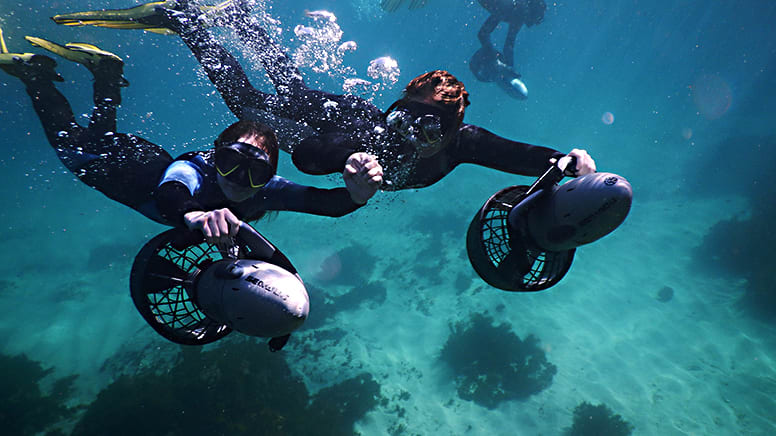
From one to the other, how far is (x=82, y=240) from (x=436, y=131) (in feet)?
73.9

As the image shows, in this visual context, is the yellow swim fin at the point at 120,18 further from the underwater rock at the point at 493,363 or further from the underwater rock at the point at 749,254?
the underwater rock at the point at 749,254

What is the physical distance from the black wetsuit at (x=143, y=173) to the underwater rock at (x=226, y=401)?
474 centimetres

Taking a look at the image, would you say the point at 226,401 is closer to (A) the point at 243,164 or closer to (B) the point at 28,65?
(A) the point at 243,164

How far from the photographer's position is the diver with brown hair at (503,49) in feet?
48.2

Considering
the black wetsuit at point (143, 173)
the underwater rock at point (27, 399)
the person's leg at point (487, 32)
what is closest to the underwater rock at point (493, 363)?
the black wetsuit at point (143, 173)

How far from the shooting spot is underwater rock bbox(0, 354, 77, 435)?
6555 millimetres

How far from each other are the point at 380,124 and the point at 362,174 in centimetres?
128

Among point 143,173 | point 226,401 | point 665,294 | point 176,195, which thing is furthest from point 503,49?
point 226,401

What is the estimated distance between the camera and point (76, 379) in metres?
7.86

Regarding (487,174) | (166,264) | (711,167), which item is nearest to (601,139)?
(711,167)

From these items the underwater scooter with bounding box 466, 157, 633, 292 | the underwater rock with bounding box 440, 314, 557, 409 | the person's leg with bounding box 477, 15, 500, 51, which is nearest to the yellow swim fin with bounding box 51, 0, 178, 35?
the underwater scooter with bounding box 466, 157, 633, 292

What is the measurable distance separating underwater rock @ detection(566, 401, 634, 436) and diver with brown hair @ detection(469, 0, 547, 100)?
12.9 meters

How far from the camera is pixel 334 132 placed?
9.88ft

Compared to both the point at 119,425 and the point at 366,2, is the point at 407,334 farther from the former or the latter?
the point at 366,2
